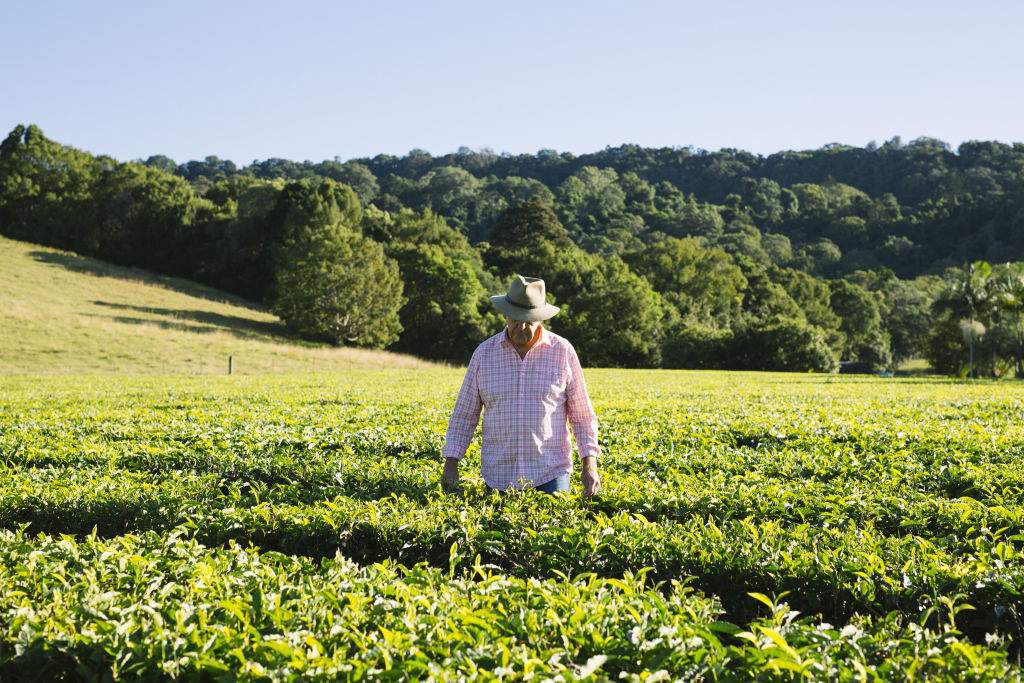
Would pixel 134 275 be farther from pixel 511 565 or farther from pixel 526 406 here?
pixel 511 565

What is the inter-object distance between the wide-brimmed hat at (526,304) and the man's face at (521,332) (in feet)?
0.18

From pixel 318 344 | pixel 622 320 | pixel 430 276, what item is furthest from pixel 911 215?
pixel 318 344

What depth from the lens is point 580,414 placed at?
230 inches

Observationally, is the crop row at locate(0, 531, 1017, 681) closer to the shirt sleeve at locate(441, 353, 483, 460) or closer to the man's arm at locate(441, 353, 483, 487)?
the man's arm at locate(441, 353, 483, 487)

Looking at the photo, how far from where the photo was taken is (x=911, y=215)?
107562 mm

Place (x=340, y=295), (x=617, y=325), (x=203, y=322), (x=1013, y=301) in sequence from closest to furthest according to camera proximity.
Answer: (x=1013, y=301) → (x=203, y=322) → (x=340, y=295) → (x=617, y=325)

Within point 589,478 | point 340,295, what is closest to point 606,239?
point 340,295

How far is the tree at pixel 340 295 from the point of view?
57.8 meters

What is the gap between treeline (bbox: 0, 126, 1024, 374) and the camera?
194ft

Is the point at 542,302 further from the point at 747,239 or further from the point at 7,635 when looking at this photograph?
the point at 747,239

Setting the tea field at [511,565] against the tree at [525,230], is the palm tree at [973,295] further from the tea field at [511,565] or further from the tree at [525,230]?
the tea field at [511,565]

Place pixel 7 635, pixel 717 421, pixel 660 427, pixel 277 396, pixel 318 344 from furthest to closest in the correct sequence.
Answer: pixel 318 344, pixel 277 396, pixel 717 421, pixel 660 427, pixel 7 635

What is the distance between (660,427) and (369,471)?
5.60 meters

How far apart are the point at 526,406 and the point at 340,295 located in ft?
178
